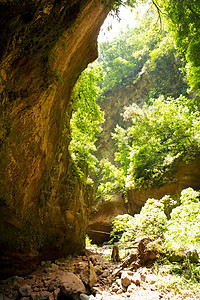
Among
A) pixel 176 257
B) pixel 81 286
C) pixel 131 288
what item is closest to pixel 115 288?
pixel 131 288

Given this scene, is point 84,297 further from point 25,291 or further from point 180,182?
point 180,182

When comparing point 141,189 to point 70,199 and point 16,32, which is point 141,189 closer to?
point 70,199

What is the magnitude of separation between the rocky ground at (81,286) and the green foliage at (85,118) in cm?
422

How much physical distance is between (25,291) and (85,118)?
305 inches

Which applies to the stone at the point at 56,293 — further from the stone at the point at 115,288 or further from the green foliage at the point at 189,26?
the green foliage at the point at 189,26

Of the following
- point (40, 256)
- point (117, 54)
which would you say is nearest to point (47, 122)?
point (40, 256)

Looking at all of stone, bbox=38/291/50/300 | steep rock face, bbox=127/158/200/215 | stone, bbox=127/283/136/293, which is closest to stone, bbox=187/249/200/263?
stone, bbox=127/283/136/293

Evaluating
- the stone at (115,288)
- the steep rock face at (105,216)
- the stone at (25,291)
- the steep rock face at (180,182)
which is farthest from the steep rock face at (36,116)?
the steep rock face at (105,216)

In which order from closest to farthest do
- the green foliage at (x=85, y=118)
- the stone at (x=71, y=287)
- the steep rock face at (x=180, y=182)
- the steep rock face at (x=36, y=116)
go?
1. the steep rock face at (x=36, y=116)
2. the stone at (x=71, y=287)
3. the green foliage at (x=85, y=118)
4. the steep rock face at (x=180, y=182)

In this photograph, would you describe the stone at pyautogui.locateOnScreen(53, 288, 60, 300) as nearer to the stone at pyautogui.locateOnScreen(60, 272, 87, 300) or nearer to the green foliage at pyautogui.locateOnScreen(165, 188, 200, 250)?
the stone at pyautogui.locateOnScreen(60, 272, 87, 300)

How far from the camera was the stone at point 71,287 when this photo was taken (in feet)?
13.3

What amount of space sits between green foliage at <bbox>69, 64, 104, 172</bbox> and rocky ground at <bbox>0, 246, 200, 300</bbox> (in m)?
4.22

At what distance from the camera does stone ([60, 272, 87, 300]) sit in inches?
160

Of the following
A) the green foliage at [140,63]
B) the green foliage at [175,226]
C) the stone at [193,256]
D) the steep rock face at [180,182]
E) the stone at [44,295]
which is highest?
the green foliage at [140,63]
